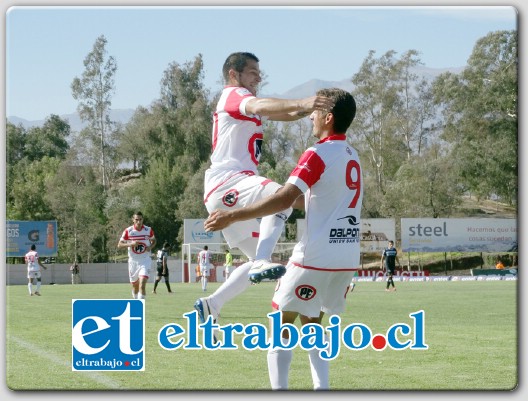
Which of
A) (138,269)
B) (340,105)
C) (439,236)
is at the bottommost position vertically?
(439,236)

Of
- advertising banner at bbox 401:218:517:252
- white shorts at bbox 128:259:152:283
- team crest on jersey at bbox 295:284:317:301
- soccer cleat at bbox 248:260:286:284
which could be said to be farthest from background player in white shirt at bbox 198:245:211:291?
team crest on jersey at bbox 295:284:317:301

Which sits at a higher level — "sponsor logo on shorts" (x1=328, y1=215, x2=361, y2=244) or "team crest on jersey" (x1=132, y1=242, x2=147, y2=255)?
"sponsor logo on shorts" (x1=328, y1=215, x2=361, y2=244)

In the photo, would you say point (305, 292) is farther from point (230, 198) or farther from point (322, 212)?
point (230, 198)

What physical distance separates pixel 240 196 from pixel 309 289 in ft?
3.62

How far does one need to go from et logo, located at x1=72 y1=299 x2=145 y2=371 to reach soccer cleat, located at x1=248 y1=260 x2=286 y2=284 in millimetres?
2345

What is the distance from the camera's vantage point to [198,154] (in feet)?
161

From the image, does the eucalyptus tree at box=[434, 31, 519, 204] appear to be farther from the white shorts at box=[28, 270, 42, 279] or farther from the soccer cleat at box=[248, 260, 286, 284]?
the white shorts at box=[28, 270, 42, 279]

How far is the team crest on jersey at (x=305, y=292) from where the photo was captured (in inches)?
259

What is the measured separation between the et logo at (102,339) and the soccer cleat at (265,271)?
7.69 ft

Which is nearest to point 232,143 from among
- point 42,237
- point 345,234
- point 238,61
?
point 238,61

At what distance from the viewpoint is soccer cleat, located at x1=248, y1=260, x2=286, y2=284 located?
260 inches

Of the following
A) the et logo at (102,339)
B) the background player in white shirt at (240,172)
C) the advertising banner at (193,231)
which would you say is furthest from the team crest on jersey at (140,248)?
the advertising banner at (193,231)

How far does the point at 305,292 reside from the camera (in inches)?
260

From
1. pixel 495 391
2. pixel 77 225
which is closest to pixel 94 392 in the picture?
pixel 495 391
